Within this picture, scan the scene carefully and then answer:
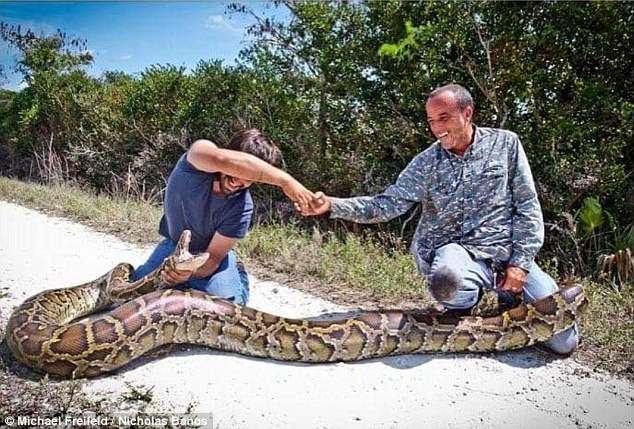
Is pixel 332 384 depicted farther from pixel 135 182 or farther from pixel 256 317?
pixel 135 182

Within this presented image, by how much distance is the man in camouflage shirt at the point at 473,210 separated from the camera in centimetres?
453

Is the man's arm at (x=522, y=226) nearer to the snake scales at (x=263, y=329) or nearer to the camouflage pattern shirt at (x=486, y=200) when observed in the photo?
the camouflage pattern shirt at (x=486, y=200)

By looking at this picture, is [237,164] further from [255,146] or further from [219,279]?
[219,279]

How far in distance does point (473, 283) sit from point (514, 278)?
0.33 meters

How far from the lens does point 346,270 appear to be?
254 inches

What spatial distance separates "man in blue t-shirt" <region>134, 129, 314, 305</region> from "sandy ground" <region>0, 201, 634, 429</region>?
84 cm

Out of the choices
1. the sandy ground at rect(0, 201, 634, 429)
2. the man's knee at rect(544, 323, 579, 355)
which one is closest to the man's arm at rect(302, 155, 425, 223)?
the sandy ground at rect(0, 201, 634, 429)

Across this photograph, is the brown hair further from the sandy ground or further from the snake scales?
the sandy ground

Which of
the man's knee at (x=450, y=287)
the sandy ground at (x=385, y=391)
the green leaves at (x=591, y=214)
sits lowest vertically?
the sandy ground at (x=385, y=391)

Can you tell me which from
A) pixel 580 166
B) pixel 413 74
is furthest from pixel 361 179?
pixel 580 166

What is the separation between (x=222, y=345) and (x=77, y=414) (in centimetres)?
123

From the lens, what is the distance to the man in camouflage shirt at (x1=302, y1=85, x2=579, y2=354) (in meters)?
4.53

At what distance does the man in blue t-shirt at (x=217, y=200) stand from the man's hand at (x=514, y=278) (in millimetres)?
1684

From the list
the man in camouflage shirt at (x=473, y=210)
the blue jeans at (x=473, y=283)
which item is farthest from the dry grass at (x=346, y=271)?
Result: the man in camouflage shirt at (x=473, y=210)
